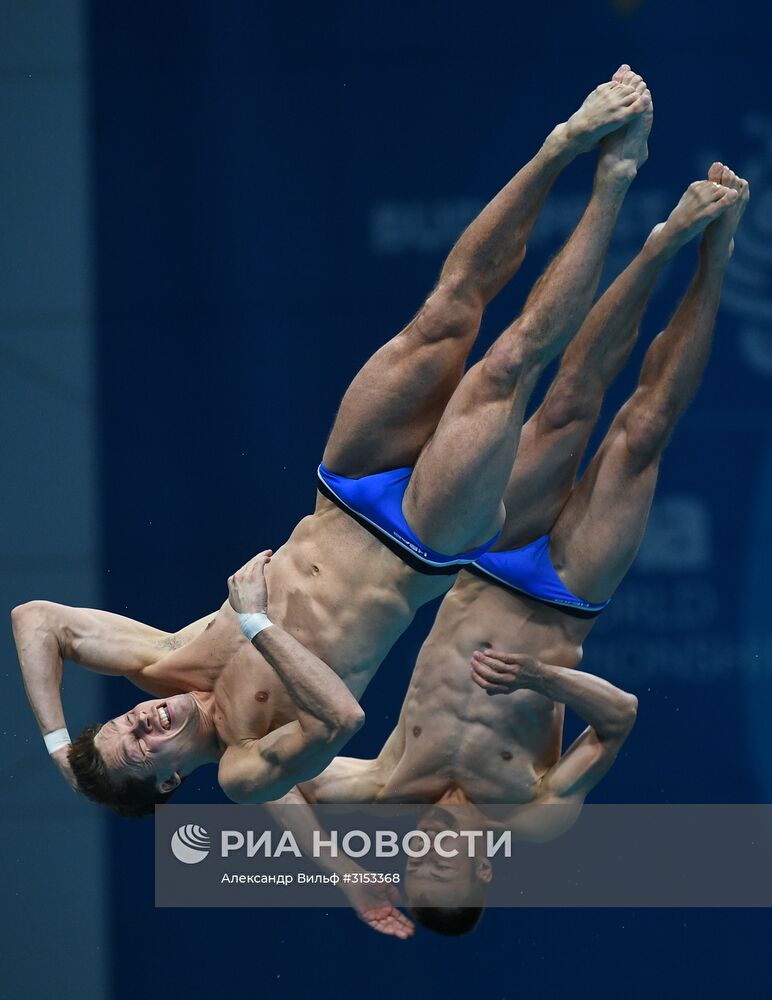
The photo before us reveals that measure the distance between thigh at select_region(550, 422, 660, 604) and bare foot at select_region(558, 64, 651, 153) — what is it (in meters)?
1.10

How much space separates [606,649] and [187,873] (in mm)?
2009

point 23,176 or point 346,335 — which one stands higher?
point 23,176

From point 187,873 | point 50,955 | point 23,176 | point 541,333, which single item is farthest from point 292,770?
point 23,176

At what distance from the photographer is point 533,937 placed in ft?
21.9

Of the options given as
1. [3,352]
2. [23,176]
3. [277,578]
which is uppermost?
[23,176]

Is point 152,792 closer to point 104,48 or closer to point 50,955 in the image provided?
point 50,955

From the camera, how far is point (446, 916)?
487cm

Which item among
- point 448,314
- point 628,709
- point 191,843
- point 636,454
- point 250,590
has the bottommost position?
point 191,843

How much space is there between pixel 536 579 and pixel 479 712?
1.57ft

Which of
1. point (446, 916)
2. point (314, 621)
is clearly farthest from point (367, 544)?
point (446, 916)

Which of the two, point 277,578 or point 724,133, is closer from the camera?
point 277,578

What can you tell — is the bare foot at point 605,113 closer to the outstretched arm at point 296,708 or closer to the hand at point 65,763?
the outstretched arm at point 296,708

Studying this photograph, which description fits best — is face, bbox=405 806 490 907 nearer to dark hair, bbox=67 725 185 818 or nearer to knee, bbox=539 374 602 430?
dark hair, bbox=67 725 185 818

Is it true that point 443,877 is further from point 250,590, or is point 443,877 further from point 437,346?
point 437,346
